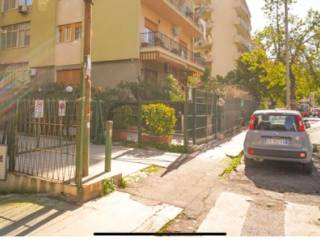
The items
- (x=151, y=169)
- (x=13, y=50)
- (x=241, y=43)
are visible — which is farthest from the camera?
(x=241, y=43)

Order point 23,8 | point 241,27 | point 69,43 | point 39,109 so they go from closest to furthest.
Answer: point 39,109 < point 69,43 < point 23,8 < point 241,27

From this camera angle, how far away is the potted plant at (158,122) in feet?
33.6

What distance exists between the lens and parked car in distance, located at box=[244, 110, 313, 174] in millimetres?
7090

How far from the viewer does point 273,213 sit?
4.60m

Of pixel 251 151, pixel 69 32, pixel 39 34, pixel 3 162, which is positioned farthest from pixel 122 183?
pixel 39 34

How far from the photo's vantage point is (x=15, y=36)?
74.3ft

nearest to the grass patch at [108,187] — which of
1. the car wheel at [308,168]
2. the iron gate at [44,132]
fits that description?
the iron gate at [44,132]

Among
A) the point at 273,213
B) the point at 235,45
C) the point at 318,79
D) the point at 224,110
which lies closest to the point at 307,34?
the point at 318,79

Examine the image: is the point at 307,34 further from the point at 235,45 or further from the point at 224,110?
the point at 235,45

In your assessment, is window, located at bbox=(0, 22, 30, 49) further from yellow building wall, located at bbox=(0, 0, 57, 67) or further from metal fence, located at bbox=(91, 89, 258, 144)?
metal fence, located at bbox=(91, 89, 258, 144)

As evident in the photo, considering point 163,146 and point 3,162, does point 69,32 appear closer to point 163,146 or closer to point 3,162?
point 163,146

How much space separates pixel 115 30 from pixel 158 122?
10.3 m

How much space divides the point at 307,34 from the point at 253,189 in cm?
1643

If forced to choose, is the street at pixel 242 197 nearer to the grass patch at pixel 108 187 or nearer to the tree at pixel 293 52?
the grass patch at pixel 108 187
